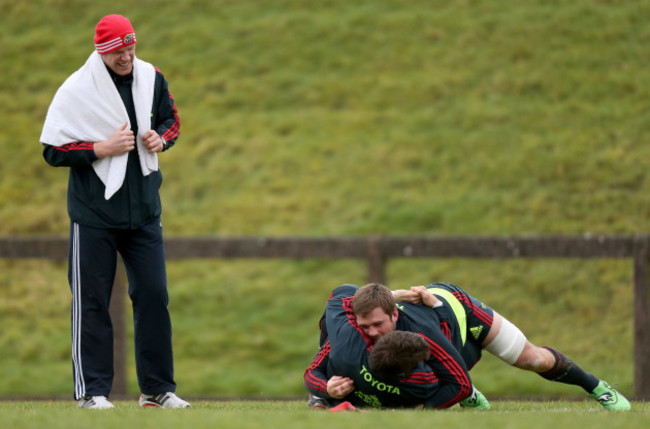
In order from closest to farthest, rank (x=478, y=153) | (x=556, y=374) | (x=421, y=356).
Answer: (x=421, y=356) → (x=556, y=374) → (x=478, y=153)

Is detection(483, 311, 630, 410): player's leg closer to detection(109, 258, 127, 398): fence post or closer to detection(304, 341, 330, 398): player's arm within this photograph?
detection(304, 341, 330, 398): player's arm

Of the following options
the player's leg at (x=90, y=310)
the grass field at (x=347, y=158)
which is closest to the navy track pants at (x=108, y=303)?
the player's leg at (x=90, y=310)

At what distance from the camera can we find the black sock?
5.74 m

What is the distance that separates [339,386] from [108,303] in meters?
1.50

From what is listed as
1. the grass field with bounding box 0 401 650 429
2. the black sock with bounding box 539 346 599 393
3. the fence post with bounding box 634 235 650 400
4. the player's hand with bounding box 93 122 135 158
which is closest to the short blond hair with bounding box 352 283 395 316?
the grass field with bounding box 0 401 650 429

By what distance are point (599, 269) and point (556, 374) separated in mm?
5403

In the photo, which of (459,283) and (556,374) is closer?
(556,374)

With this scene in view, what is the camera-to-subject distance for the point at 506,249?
8.11 meters

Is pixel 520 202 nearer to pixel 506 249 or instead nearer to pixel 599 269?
pixel 599 269

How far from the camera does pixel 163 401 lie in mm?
5859

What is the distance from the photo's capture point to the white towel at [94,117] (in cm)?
561

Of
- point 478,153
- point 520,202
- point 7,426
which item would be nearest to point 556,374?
point 7,426

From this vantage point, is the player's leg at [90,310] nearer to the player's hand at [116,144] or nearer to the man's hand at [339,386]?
the player's hand at [116,144]

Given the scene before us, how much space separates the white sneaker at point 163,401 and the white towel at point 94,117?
1.26m
